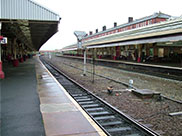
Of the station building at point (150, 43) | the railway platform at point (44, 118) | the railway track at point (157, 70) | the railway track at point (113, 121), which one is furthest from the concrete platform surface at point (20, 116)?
the railway track at point (157, 70)

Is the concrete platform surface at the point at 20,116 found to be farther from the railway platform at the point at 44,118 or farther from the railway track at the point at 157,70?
the railway track at the point at 157,70

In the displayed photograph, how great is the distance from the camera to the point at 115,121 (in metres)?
5.91

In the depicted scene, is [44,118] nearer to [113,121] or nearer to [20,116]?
[20,116]

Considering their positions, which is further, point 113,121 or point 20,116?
point 113,121

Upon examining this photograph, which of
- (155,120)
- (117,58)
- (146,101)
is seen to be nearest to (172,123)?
(155,120)

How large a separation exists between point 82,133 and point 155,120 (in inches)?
102

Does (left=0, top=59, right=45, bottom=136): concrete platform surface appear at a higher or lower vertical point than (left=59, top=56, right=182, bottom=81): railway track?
lower

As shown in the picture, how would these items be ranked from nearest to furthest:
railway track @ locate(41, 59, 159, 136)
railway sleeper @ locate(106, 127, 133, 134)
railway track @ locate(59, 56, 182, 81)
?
railway track @ locate(41, 59, 159, 136) < railway sleeper @ locate(106, 127, 133, 134) < railway track @ locate(59, 56, 182, 81)

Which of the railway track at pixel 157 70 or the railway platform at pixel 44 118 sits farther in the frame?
the railway track at pixel 157 70

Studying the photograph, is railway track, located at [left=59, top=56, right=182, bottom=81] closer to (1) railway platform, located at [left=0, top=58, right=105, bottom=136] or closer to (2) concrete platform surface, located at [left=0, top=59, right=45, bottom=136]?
(1) railway platform, located at [left=0, top=58, right=105, bottom=136]

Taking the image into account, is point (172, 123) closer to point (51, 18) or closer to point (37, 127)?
point (37, 127)

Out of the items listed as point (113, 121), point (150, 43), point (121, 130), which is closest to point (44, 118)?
point (113, 121)

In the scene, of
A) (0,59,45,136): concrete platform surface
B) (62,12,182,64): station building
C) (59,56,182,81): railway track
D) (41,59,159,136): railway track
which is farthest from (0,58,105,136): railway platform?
(59,56,182,81): railway track

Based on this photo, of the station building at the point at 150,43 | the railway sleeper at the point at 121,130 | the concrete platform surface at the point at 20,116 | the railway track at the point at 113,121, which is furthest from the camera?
the station building at the point at 150,43
